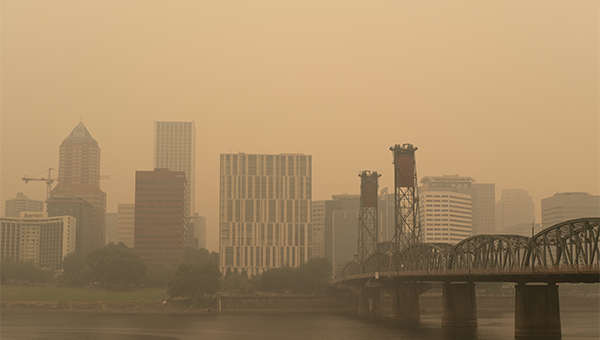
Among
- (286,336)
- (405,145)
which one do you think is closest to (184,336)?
(286,336)

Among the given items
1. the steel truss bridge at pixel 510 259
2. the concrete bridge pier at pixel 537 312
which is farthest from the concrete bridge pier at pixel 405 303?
the concrete bridge pier at pixel 537 312

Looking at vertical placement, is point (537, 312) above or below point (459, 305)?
above

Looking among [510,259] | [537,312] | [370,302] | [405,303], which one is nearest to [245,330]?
[405,303]

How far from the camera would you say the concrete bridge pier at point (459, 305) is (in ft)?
406

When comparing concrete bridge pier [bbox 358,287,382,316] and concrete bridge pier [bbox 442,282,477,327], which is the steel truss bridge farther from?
concrete bridge pier [bbox 358,287,382,316]

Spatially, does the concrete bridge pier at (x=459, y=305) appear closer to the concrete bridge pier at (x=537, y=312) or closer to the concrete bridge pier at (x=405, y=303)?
the concrete bridge pier at (x=537, y=312)

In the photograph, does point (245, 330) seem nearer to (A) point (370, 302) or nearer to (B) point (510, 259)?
(B) point (510, 259)

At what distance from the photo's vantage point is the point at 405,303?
6388 inches

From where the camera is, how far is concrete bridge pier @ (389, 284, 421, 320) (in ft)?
528

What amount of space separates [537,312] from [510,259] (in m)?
13.0


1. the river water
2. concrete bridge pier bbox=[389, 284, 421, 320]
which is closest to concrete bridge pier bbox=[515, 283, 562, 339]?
the river water

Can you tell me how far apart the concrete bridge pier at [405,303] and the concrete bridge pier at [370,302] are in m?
25.2

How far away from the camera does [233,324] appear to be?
15438cm

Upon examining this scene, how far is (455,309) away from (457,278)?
9.34 meters
